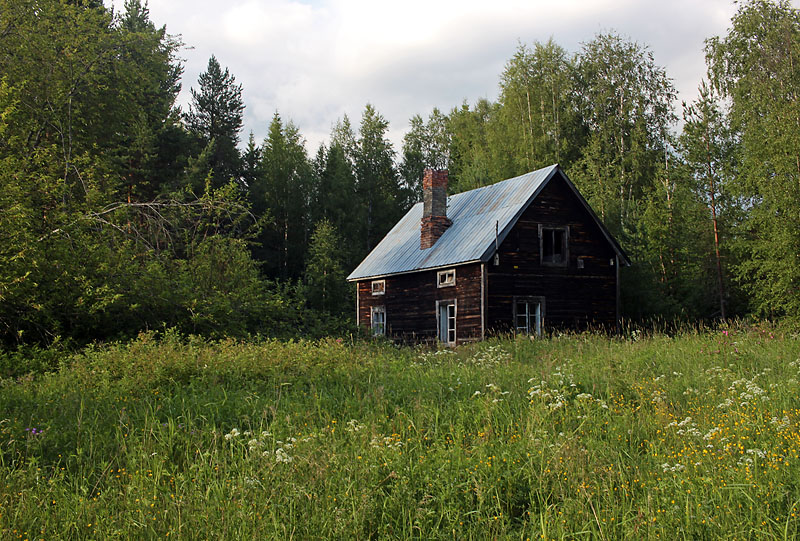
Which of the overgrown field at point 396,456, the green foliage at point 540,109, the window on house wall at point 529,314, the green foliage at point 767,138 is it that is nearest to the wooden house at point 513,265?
the window on house wall at point 529,314

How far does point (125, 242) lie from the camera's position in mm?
13570

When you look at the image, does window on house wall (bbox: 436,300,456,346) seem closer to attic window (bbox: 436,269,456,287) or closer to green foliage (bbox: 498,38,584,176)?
attic window (bbox: 436,269,456,287)

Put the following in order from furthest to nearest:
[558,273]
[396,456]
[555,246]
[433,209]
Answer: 1. [433,209]
2. [555,246]
3. [558,273]
4. [396,456]

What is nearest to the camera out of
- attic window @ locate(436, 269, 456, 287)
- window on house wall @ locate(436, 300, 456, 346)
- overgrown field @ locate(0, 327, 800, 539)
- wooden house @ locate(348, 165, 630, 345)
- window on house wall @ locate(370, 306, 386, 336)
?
overgrown field @ locate(0, 327, 800, 539)

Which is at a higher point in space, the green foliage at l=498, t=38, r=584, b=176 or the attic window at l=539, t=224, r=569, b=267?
the green foliage at l=498, t=38, r=584, b=176

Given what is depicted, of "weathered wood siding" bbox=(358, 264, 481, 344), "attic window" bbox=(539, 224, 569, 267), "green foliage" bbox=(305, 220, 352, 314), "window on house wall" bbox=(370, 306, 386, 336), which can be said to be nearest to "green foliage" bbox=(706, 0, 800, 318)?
"attic window" bbox=(539, 224, 569, 267)

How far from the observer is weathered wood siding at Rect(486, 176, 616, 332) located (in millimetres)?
20516

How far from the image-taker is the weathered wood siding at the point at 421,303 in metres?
20.6

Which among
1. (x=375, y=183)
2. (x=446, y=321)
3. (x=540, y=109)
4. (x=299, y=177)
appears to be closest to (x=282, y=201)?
(x=299, y=177)

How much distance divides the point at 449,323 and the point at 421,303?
184 centimetres

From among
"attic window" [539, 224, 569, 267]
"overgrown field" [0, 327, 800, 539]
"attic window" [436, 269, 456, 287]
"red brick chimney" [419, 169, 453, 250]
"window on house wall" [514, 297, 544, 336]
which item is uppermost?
"red brick chimney" [419, 169, 453, 250]

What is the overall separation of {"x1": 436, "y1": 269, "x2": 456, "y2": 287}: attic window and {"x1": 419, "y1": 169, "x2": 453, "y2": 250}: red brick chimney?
1.95 meters

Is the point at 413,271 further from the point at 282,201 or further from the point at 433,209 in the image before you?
the point at 282,201

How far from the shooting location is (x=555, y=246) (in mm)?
21750
